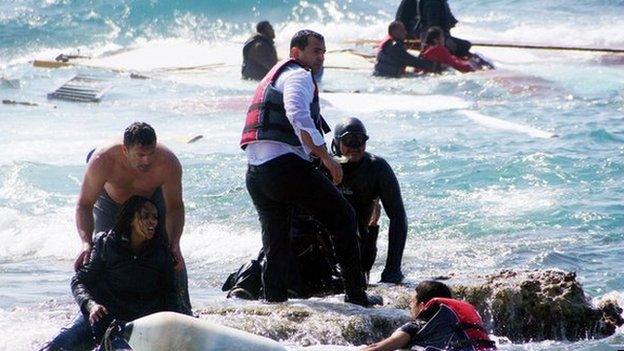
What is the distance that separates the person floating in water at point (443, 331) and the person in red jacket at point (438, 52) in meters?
16.2

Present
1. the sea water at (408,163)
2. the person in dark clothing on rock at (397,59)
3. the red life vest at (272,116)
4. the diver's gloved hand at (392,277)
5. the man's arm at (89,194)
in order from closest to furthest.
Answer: the man's arm at (89,194), the red life vest at (272,116), the diver's gloved hand at (392,277), the sea water at (408,163), the person in dark clothing on rock at (397,59)

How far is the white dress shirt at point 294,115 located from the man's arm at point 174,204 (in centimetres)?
60

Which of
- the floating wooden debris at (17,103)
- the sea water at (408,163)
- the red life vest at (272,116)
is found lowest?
the floating wooden debris at (17,103)

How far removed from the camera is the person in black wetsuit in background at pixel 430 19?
23781 millimetres

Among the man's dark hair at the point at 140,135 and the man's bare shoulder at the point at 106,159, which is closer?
the man's dark hair at the point at 140,135

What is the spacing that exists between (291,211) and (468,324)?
2.00 meters

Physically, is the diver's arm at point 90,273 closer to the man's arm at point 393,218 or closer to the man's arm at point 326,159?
the man's arm at point 326,159

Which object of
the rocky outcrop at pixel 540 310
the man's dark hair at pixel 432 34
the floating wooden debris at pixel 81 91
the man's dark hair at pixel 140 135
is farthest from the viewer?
the floating wooden debris at pixel 81 91

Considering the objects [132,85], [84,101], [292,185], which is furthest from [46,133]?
[292,185]

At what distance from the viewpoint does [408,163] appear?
663 inches

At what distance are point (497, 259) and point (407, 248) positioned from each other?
83 centimetres

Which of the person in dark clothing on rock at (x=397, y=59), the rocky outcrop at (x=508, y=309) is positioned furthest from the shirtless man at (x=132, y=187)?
the person in dark clothing on rock at (x=397, y=59)

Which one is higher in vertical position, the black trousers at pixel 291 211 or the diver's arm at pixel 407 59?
the black trousers at pixel 291 211

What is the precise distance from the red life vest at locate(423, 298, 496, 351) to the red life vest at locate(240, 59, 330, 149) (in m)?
1.71
